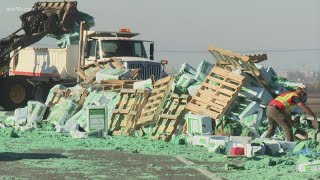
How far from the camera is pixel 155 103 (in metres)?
20.2

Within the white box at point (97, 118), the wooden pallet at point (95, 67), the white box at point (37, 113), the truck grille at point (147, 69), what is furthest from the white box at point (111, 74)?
the white box at point (97, 118)

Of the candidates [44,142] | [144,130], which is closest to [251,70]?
[144,130]

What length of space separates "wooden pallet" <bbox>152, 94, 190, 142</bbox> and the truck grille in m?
8.15

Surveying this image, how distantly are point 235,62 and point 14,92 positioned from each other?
13.8 meters

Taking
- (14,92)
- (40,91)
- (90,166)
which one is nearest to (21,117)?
(14,92)

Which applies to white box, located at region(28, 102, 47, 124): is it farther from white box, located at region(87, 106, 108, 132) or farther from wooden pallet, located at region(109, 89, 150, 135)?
white box, located at region(87, 106, 108, 132)

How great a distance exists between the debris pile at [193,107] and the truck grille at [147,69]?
4.97 meters

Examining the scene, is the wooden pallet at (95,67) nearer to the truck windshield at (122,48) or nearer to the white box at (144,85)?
the truck windshield at (122,48)

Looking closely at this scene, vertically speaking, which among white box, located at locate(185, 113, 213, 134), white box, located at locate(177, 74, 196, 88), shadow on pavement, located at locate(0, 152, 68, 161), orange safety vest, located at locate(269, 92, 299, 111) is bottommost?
shadow on pavement, located at locate(0, 152, 68, 161)

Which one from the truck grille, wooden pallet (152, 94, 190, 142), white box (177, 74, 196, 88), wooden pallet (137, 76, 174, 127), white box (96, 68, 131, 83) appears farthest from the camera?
the truck grille

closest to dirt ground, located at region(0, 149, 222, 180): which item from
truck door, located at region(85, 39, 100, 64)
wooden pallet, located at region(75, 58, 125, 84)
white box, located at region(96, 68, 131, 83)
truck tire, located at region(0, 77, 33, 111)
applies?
white box, located at region(96, 68, 131, 83)

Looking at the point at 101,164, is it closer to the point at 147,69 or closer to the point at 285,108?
the point at 285,108

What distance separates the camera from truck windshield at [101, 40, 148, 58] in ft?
95.6

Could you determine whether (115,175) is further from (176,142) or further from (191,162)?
(176,142)
